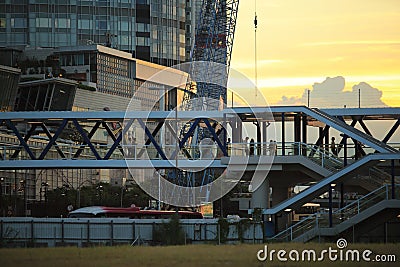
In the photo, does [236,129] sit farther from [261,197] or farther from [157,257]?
[157,257]

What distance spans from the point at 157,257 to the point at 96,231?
21.3 meters

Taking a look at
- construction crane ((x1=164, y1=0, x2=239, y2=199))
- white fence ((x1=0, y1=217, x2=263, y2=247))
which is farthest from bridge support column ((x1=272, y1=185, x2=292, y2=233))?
construction crane ((x1=164, y1=0, x2=239, y2=199))

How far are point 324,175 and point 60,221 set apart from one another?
18293 millimetres

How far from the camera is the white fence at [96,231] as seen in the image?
6962 centimetres

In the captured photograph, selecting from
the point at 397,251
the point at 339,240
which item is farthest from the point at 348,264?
the point at 339,240

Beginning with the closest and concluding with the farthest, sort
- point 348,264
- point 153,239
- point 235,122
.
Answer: point 348,264, point 153,239, point 235,122

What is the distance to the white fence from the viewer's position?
69.6 m

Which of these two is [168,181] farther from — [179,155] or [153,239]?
[153,239]

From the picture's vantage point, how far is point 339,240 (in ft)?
211

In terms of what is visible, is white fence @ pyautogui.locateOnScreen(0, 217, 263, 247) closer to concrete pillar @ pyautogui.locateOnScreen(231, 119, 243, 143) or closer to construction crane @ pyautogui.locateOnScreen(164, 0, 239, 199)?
concrete pillar @ pyautogui.locateOnScreen(231, 119, 243, 143)

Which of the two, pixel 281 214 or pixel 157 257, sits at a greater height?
pixel 281 214

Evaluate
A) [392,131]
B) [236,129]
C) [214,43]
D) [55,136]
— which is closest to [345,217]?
[236,129]

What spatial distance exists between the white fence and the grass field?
10957mm

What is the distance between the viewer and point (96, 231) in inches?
2800
